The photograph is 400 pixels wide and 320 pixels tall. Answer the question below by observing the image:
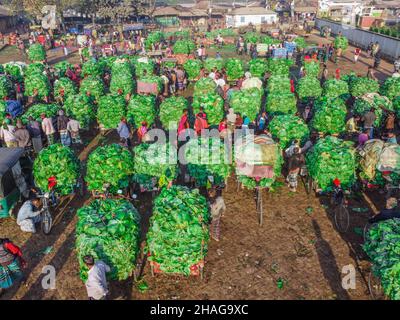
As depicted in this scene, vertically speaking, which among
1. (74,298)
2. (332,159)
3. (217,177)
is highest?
(332,159)

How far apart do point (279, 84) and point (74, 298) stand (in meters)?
17.4

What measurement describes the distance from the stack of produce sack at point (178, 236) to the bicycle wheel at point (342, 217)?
208 inches

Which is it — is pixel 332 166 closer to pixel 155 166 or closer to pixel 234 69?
pixel 155 166

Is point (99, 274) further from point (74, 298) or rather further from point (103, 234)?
point (74, 298)

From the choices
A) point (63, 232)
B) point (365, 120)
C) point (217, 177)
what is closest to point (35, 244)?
point (63, 232)

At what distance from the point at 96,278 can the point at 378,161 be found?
11.0 m

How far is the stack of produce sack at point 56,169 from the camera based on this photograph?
13742mm

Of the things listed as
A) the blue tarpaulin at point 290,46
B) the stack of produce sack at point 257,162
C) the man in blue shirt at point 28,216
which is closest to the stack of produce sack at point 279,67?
the blue tarpaulin at point 290,46

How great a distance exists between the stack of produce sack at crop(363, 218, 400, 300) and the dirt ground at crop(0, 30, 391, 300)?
1371 mm

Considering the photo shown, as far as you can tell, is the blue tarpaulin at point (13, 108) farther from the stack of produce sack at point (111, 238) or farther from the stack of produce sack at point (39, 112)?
the stack of produce sack at point (111, 238)

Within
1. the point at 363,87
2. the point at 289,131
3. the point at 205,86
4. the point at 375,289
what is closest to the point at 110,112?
the point at 205,86

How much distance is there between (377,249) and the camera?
31.8ft

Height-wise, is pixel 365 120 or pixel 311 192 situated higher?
pixel 365 120

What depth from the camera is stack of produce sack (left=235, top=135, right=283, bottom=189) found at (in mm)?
14094
